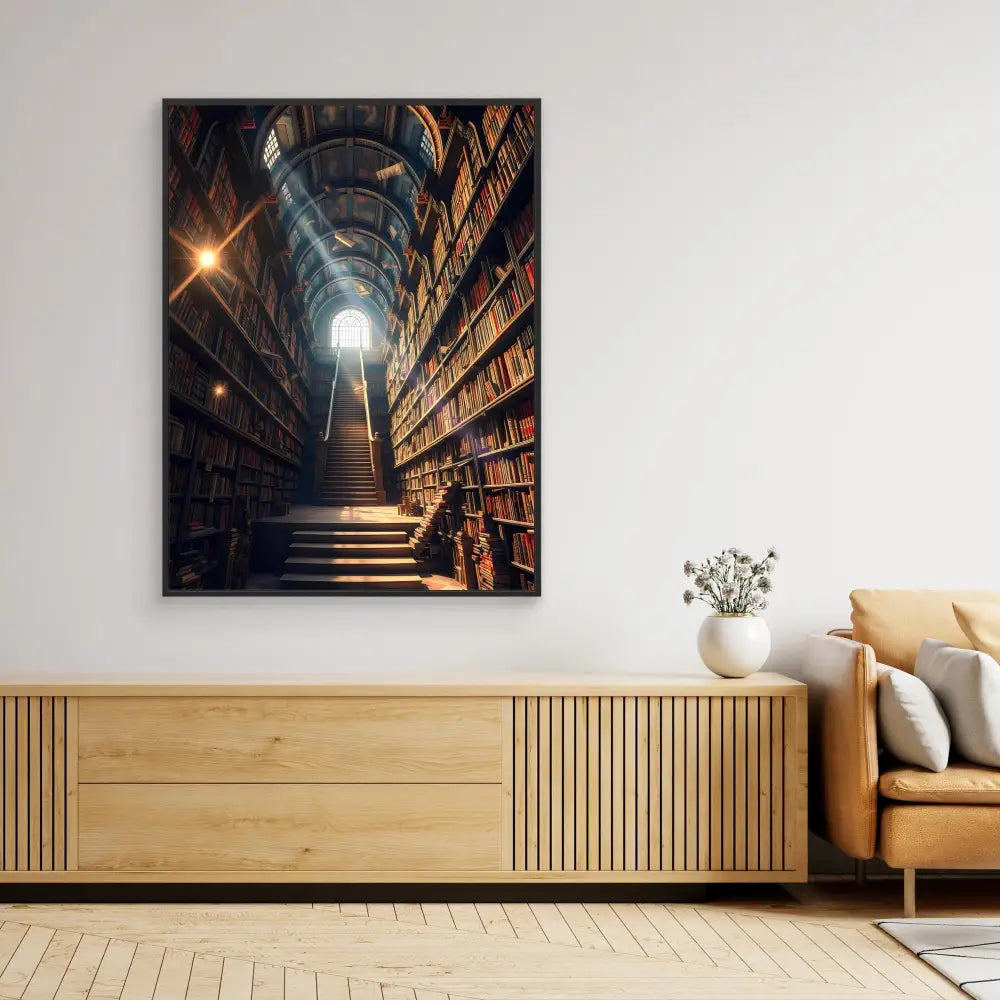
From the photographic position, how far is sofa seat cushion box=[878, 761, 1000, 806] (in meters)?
2.66

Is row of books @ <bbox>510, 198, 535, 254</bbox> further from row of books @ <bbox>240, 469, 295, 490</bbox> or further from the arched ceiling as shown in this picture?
row of books @ <bbox>240, 469, 295, 490</bbox>

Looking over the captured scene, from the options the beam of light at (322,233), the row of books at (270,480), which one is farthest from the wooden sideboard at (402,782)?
the beam of light at (322,233)

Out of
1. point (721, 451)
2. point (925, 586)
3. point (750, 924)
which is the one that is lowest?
point (750, 924)

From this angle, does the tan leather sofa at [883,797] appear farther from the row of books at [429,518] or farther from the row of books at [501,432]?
the row of books at [429,518]

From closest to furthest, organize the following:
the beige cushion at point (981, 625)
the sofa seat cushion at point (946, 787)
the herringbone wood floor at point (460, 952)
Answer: the herringbone wood floor at point (460, 952)
the sofa seat cushion at point (946, 787)
the beige cushion at point (981, 625)

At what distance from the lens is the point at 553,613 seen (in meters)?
3.32

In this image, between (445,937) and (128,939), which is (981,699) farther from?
(128,939)

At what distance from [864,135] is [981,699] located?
1.89m

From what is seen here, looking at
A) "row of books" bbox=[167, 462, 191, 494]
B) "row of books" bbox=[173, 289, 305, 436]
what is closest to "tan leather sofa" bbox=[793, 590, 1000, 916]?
"row of books" bbox=[173, 289, 305, 436]

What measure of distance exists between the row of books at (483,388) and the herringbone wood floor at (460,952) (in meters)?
1.47

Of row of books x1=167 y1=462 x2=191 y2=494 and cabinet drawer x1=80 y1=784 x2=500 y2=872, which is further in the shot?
row of books x1=167 y1=462 x2=191 y2=494

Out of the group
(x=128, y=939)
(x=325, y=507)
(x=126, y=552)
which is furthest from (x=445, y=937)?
(x=126, y=552)

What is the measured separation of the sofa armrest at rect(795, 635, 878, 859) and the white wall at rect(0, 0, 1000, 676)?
40 cm

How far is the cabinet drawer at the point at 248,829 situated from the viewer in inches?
113
